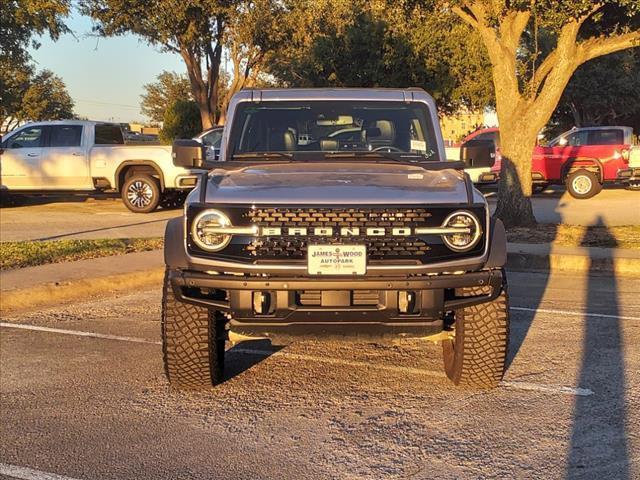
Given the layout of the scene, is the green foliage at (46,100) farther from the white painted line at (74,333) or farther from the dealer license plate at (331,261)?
the dealer license plate at (331,261)

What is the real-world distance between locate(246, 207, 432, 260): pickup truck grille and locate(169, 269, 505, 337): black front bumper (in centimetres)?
15

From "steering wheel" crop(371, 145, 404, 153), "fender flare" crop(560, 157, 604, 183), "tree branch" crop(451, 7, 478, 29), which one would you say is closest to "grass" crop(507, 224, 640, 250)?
"tree branch" crop(451, 7, 478, 29)

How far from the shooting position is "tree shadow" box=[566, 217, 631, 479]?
3.72 m

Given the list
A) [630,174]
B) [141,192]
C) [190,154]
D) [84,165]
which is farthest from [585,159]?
[190,154]

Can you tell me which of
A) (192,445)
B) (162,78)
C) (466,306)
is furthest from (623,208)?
(162,78)

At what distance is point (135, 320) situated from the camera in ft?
23.1

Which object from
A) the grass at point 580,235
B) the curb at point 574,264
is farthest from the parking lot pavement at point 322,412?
the grass at point 580,235

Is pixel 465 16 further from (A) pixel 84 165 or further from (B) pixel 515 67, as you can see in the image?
(A) pixel 84 165

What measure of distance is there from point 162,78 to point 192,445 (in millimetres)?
75343

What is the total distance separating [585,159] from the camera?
18938mm

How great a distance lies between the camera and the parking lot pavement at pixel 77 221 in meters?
12.5

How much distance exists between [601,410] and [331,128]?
284cm

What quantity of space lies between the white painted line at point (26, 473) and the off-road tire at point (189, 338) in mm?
1106

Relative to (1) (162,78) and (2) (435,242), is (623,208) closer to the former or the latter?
(2) (435,242)
